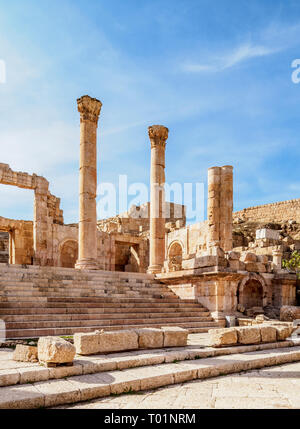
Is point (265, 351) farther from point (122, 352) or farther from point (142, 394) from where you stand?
point (142, 394)

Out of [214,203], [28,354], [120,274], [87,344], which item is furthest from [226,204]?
[28,354]

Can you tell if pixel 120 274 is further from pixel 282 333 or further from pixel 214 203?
pixel 282 333

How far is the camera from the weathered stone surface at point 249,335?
780cm

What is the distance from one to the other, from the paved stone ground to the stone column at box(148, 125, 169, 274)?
532 inches

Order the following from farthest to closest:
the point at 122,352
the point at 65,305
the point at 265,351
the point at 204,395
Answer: the point at 65,305 → the point at 265,351 → the point at 122,352 → the point at 204,395

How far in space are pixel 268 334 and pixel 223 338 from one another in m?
1.39

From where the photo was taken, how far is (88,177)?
1705cm

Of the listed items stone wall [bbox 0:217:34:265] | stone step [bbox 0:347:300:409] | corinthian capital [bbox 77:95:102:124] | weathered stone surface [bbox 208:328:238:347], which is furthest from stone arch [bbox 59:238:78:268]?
stone step [bbox 0:347:300:409]

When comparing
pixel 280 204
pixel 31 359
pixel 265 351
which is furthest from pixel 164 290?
pixel 280 204

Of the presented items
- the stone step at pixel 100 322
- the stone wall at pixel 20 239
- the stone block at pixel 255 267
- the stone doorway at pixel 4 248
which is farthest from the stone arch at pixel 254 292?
the stone doorway at pixel 4 248

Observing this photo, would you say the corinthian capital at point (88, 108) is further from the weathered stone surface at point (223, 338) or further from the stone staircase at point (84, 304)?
the weathered stone surface at point (223, 338)

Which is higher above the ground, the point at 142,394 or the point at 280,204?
the point at 280,204

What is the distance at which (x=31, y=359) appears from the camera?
19.4ft
